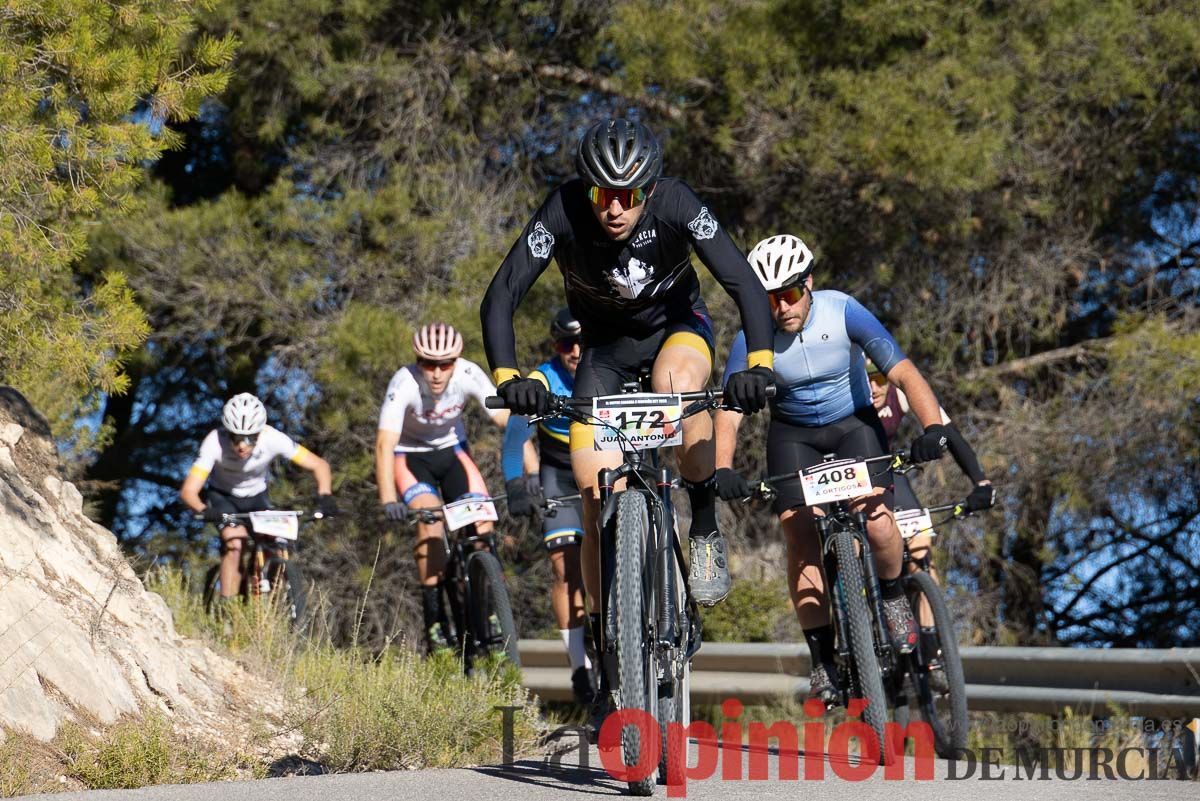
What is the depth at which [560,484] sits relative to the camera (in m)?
9.45

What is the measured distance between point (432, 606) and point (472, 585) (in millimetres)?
597

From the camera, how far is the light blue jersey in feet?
26.2

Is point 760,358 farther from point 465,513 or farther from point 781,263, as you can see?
point 465,513

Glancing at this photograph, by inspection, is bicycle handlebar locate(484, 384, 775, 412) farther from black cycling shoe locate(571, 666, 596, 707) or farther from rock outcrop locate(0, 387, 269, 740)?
black cycling shoe locate(571, 666, 596, 707)

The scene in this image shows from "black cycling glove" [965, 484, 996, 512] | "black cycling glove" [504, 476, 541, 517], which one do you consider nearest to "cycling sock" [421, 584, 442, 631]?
"black cycling glove" [504, 476, 541, 517]

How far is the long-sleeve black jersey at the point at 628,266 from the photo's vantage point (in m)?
6.14

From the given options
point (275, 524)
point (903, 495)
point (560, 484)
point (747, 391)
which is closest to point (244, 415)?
point (275, 524)

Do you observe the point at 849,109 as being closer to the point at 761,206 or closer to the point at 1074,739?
the point at 761,206

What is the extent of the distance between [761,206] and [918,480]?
3064 mm

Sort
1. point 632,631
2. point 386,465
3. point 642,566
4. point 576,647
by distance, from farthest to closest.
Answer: point 386,465 < point 576,647 < point 642,566 < point 632,631

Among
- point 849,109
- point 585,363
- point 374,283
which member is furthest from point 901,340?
point 585,363

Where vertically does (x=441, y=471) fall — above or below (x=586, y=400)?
above

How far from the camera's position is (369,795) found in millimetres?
5809

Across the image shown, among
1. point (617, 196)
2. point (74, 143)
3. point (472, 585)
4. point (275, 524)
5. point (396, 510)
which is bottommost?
point (472, 585)
